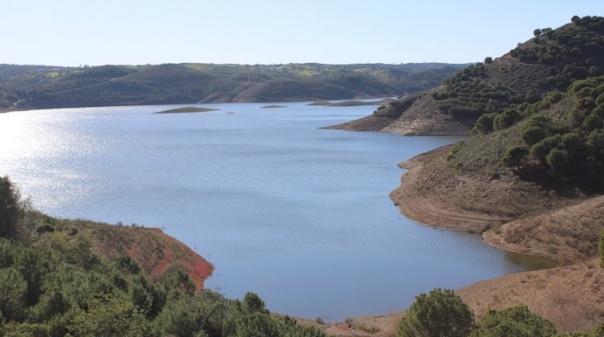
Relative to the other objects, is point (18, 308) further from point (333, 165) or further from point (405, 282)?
point (333, 165)

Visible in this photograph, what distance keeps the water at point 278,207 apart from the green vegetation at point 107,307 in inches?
363

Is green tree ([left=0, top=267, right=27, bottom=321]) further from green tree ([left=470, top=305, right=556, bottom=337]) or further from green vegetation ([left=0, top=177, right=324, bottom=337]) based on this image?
green tree ([left=470, top=305, right=556, bottom=337])

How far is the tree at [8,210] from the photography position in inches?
1106

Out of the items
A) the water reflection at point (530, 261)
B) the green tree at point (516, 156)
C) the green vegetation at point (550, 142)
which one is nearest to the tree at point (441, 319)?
the water reflection at point (530, 261)

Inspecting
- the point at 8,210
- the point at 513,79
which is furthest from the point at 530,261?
the point at 513,79

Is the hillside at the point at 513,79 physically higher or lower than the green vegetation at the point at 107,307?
higher

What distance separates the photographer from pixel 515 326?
13023 mm

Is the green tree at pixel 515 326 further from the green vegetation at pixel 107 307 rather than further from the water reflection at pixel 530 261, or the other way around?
the water reflection at pixel 530 261

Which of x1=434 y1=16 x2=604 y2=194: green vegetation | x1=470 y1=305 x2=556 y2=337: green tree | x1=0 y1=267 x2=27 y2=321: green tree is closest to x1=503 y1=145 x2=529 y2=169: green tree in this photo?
x1=434 y1=16 x2=604 y2=194: green vegetation

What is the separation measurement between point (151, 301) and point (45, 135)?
327 ft

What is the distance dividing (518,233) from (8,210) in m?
26.2

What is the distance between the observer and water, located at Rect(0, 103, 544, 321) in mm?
30500

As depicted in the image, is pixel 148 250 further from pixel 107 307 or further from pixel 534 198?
pixel 534 198

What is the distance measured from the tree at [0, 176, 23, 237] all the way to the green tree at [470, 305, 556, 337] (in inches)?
856
